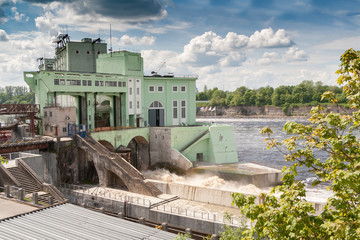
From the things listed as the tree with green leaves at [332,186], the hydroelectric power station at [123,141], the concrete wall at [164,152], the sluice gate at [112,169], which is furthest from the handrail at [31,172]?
the tree with green leaves at [332,186]

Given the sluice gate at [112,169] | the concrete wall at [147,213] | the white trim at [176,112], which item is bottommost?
the concrete wall at [147,213]

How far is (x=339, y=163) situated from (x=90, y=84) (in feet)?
134

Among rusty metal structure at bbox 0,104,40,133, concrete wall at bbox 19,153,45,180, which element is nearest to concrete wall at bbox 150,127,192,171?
rusty metal structure at bbox 0,104,40,133

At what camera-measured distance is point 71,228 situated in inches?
642

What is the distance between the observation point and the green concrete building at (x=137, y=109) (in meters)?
44.8

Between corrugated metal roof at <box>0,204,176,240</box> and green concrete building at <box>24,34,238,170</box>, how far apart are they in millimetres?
24827

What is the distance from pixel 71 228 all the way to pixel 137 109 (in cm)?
3861

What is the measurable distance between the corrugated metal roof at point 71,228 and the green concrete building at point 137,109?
2483 centimetres

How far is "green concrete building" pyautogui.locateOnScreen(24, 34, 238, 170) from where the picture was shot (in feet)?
147

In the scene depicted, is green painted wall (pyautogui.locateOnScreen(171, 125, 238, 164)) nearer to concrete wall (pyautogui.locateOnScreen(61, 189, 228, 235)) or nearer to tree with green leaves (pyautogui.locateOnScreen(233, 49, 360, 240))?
concrete wall (pyautogui.locateOnScreen(61, 189, 228, 235))

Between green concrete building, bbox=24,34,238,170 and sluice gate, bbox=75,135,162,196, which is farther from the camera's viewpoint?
green concrete building, bbox=24,34,238,170

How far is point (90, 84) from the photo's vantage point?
154ft

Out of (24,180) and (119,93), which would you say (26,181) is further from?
(119,93)

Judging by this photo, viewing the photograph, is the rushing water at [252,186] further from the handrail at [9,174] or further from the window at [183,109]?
the handrail at [9,174]
